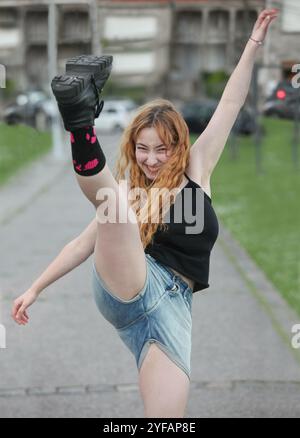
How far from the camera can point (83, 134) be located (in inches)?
103

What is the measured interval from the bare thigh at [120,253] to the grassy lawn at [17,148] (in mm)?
16993

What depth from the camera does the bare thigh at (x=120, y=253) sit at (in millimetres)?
2775

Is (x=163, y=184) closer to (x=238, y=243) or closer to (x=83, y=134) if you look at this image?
(x=83, y=134)

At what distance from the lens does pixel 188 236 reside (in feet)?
10.3

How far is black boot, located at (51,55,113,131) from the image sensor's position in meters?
2.50

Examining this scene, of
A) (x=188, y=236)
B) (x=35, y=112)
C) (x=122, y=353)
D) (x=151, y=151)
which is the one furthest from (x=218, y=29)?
(x=35, y=112)

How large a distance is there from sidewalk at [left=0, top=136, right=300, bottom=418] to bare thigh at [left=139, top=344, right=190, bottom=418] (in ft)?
3.88

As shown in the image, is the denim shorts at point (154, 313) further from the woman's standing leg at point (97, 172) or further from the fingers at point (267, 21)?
the fingers at point (267, 21)

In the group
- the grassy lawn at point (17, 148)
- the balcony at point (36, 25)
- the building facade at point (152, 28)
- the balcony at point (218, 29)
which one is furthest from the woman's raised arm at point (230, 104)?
the balcony at point (36, 25)

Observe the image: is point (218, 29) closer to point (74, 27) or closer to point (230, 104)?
point (74, 27)

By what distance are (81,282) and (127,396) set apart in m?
3.57

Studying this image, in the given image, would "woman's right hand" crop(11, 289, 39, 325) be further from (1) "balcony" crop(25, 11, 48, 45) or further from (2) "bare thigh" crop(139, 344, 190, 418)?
(1) "balcony" crop(25, 11, 48, 45)

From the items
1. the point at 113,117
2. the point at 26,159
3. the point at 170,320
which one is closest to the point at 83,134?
the point at 170,320

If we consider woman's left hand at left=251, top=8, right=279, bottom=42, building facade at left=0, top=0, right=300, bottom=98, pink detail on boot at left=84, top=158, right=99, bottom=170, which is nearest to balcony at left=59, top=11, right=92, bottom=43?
building facade at left=0, top=0, right=300, bottom=98
